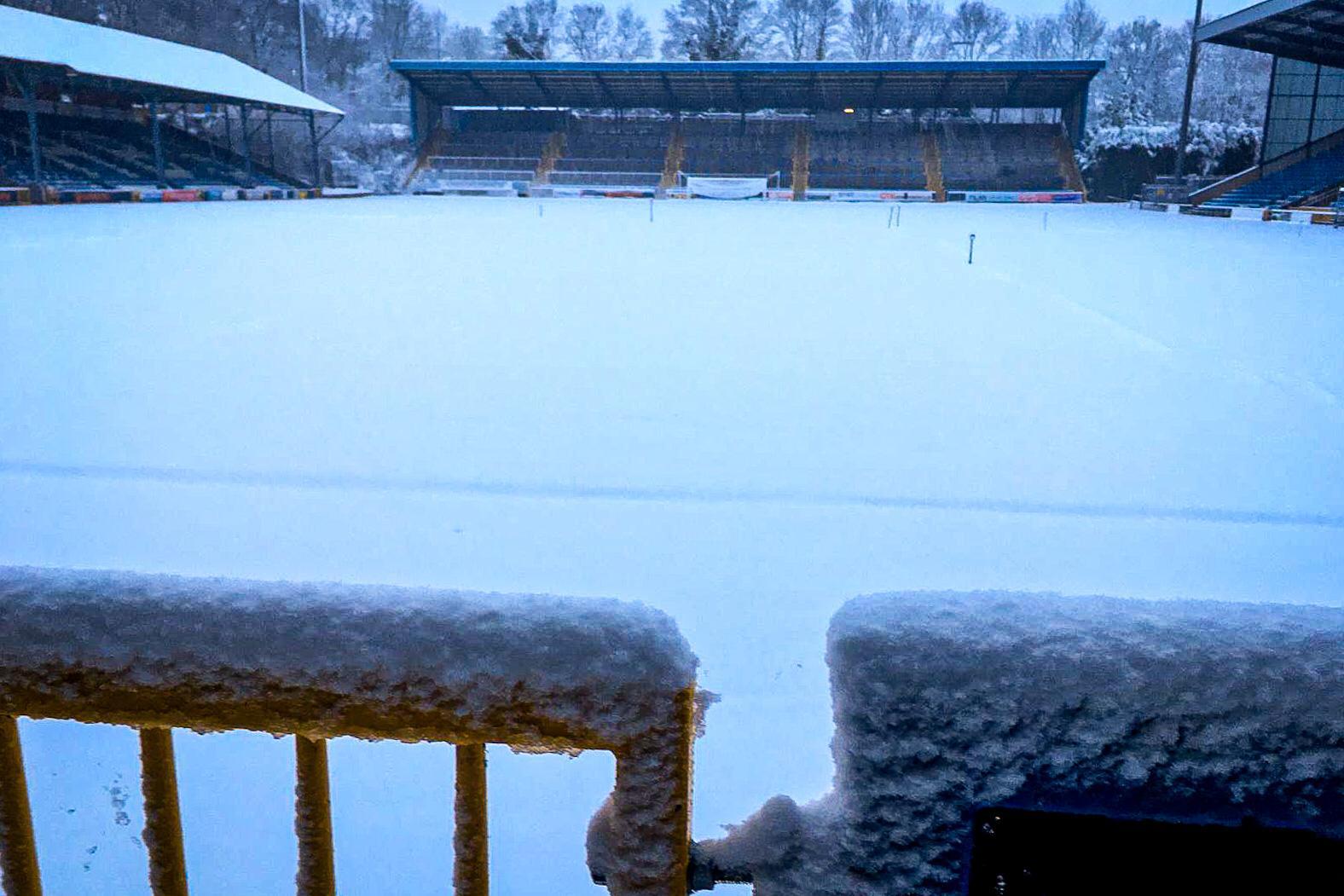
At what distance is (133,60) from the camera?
33.4 meters

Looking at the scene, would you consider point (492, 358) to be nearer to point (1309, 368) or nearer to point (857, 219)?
point (1309, 368)

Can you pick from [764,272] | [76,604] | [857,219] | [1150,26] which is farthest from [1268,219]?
[1150,26]

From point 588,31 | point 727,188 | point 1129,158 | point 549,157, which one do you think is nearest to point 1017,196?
point 1129,158

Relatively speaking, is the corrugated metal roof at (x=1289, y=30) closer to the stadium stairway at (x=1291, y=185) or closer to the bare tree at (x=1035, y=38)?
the stadium stairway at (x=1291, y=185)

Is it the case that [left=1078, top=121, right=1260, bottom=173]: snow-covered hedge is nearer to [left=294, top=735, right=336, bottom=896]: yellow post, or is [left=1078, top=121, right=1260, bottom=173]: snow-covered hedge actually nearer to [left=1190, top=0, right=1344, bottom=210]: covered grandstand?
[left=1190, top=0, right=1344, bottom=210]: covered grandstand

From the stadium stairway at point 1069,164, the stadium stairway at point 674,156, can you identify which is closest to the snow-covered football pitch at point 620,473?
the stadium stairway at point 1069,164

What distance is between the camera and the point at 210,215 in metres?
25.5

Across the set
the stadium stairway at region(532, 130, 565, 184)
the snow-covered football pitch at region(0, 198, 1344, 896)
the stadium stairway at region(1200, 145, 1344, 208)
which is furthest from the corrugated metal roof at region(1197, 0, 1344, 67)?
the stadium stairway at region(532, 130, 565, 184)

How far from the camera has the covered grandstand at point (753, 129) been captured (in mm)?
47188

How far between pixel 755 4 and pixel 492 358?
262ft

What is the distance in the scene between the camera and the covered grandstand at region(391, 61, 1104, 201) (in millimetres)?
47188

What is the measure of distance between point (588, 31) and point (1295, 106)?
57.8 meters

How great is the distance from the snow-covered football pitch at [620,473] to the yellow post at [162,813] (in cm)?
126

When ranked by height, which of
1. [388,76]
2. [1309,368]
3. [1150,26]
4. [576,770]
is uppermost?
[1150,26]
